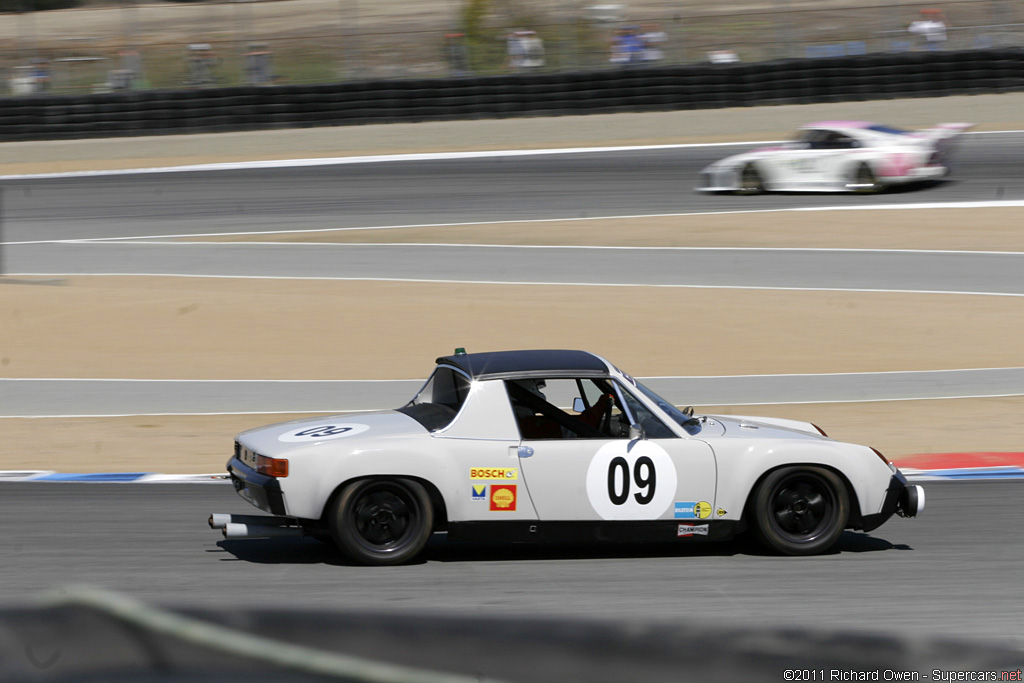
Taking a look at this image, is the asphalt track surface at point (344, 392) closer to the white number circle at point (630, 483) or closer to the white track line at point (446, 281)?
the white track line at point (446, 281)

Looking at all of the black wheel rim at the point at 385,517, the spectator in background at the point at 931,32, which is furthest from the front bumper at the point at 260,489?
the spectator in background at the point at 931,32

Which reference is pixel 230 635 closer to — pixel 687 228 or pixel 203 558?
pixel 203 558

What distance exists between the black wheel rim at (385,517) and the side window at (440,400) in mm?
395

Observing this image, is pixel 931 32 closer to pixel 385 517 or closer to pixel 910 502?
pixel 910 502

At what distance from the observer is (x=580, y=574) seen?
581 cm

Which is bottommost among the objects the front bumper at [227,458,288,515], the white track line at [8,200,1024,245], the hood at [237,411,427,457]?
the front bumper at [227,458,288,515]

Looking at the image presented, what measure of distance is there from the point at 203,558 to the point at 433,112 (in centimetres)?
2094

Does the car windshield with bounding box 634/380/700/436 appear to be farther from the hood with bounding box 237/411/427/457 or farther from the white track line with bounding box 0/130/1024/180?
the white track line with bounding box 0/130/1024/180

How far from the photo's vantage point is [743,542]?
6531 mm

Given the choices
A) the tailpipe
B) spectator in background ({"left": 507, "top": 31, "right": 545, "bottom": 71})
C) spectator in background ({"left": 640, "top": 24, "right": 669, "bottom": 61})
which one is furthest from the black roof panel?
spectator in background ({"left": 640, "top": 24, "right": 669, "bottom": 61})

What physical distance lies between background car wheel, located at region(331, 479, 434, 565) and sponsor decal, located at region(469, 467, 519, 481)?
0.27 meters

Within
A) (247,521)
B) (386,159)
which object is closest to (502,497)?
(247,521)

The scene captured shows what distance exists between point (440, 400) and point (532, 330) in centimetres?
765

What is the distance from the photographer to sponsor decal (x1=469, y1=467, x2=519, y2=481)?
587 cm
